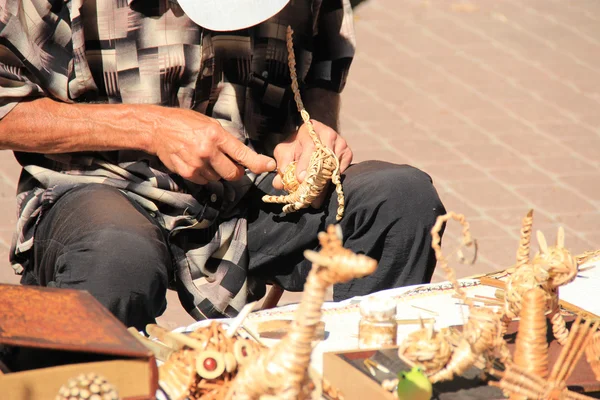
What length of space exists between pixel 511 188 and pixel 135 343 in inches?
113

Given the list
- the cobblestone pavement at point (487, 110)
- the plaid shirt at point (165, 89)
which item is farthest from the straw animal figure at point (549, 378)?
the cobblestone pavement at point (487, 110)

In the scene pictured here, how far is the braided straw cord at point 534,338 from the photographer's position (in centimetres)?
131

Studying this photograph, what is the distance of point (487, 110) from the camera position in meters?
4.51

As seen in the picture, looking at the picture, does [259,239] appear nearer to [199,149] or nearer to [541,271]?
[199,149]

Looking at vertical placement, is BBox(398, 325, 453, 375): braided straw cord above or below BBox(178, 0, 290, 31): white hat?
below

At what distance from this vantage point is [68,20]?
1.89 metres

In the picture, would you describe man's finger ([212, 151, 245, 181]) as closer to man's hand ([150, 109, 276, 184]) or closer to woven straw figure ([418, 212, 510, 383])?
man's hand ([150, 109, 276, 184])

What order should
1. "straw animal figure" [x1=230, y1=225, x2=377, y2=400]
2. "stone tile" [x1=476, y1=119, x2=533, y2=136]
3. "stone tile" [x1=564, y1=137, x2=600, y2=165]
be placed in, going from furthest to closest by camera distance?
1. "stone tile" [x1=476, y1=119, x2=533, y2=136]
2. "stone tile" [x1=564, y1=137, x2=600, y2=165]
3. "straw animal figure" [x1=230, y1=225, x2=377, y2=400]

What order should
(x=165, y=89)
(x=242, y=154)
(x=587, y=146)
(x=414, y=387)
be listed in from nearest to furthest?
(x=414, y=387), (x=242, y=154), (x=165, y=89), (x=587, y=146)

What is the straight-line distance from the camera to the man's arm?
1.85 m

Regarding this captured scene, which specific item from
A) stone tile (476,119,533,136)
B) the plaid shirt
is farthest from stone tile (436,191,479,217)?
the plaid shirt

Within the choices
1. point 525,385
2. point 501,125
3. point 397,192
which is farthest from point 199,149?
point 501,125

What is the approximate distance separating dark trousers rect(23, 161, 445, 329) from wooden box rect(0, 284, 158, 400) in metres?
0.43

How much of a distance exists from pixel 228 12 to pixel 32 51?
0.41 metres
